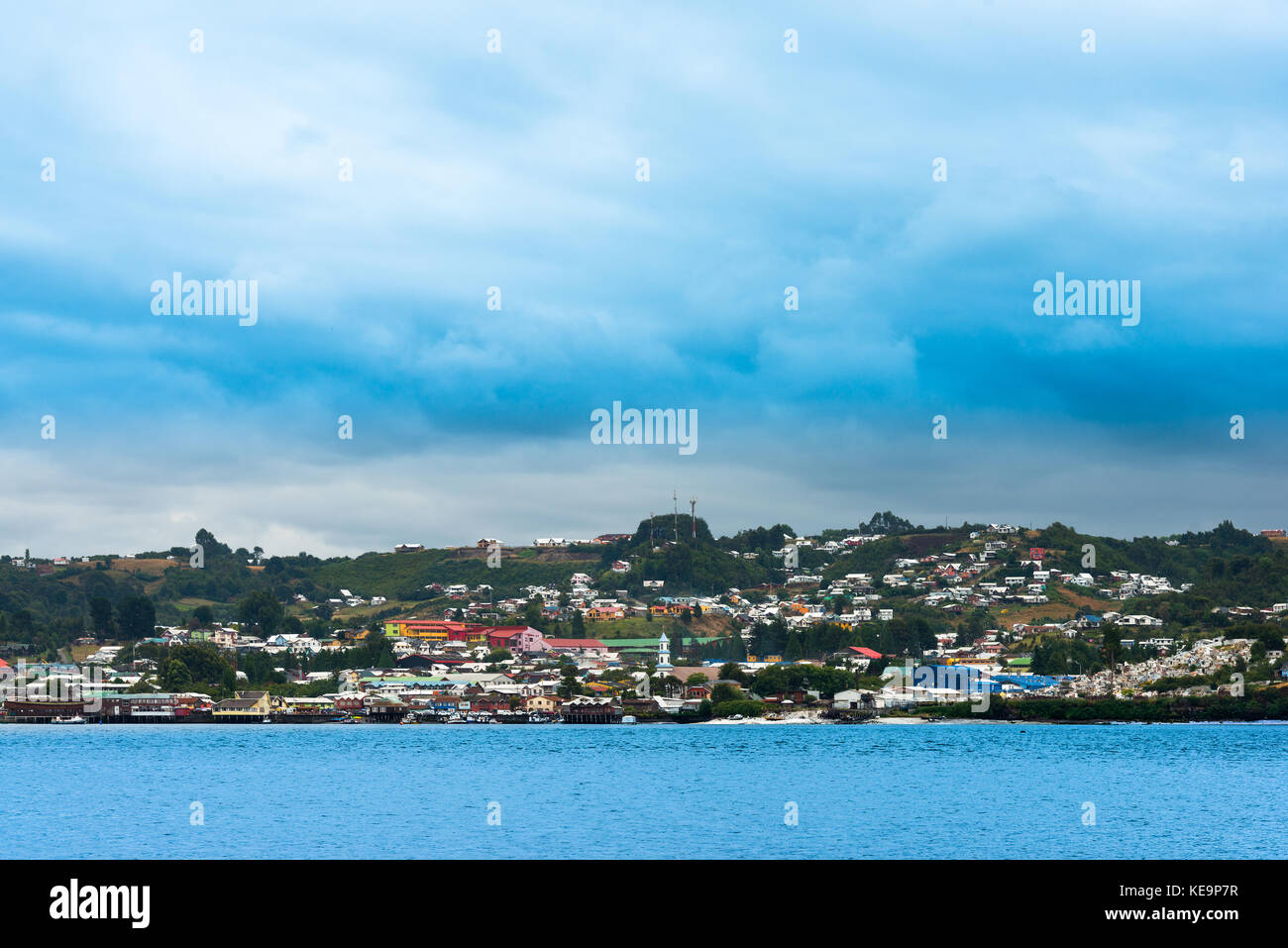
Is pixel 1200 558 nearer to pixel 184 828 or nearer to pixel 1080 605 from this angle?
pixel 1080 605

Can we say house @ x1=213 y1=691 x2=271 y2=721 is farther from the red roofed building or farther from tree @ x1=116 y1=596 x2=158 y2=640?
tree @ x1=116 y1=596 x2=158 y2=640

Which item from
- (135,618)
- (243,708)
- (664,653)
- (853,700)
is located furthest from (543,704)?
(135,618)

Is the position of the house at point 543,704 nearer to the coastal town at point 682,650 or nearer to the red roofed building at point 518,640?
the coastal town at point 682,650

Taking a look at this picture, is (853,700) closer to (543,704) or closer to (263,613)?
(543,704)

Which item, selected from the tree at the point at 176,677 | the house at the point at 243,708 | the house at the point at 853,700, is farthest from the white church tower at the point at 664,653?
the tree at the point at 176,677

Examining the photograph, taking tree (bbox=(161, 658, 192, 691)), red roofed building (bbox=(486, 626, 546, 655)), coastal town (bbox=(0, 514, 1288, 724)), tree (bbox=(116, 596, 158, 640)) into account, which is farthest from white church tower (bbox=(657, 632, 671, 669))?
tree (bbox=(116, 596, 158, 640))
